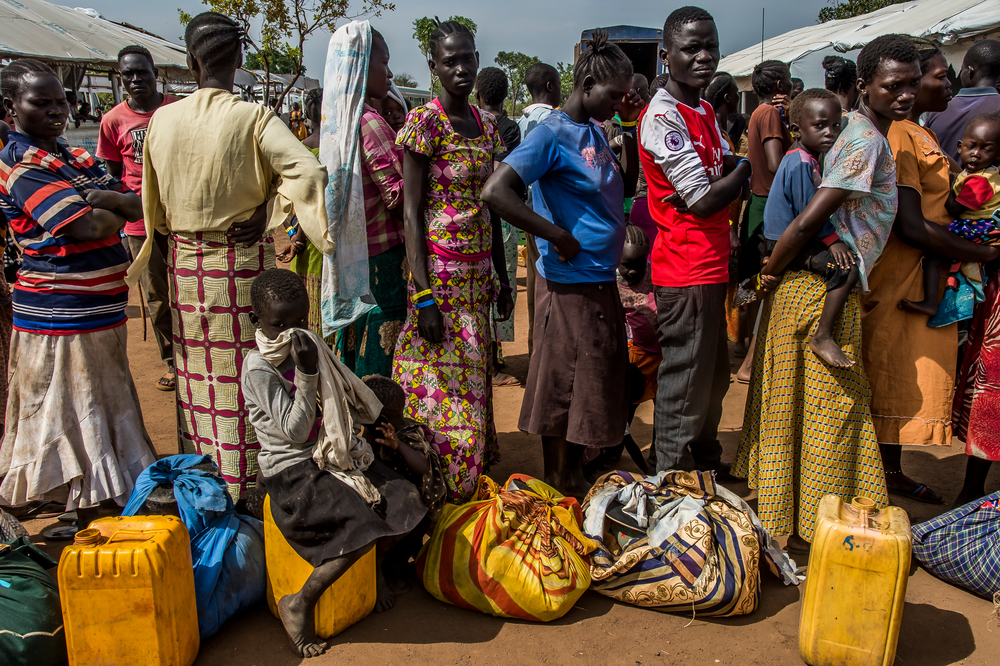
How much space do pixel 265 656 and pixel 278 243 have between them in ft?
34.3

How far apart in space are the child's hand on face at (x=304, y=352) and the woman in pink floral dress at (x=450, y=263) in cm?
82

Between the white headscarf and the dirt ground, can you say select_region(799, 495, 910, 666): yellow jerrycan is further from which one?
the white headscarf

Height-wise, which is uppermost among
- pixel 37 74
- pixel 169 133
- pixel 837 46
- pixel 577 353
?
pixel 837 46

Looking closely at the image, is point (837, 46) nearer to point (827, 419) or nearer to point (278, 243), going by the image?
point (278, 243)

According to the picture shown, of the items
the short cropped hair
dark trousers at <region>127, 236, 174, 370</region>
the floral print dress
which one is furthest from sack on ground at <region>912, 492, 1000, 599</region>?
dark trousers at <region>127, 236, 174, 370</region>

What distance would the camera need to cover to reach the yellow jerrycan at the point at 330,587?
2566mm

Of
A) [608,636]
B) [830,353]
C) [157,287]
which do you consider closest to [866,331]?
[830,353]

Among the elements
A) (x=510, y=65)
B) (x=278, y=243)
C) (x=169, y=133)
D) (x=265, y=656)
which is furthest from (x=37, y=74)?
(x=510, y=65)

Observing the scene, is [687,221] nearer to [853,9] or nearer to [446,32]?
→ [446,32]

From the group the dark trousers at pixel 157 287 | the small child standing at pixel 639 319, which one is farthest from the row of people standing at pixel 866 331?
the dark trousers at pixel 157 287

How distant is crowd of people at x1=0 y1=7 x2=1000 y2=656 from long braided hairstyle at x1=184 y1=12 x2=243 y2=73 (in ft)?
0.04

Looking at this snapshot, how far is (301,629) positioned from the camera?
8.29 ft

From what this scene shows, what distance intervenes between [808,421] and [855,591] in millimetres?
890

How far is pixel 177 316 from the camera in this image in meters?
3.16
